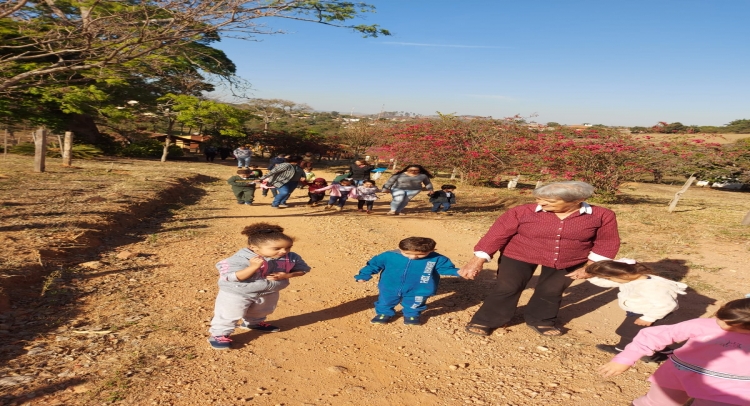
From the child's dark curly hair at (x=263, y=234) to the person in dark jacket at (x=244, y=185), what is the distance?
717 centimetres

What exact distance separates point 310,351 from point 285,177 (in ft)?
22.5

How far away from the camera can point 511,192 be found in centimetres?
1619

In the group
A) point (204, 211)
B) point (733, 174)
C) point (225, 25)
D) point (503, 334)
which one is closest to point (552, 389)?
point (503, 334)

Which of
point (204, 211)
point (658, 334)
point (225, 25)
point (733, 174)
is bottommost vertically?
point (204, 211)

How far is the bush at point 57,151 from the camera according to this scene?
1866 centimetres

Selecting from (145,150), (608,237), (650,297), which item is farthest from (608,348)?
(145,150)

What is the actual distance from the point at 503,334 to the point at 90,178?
1210 centimetres

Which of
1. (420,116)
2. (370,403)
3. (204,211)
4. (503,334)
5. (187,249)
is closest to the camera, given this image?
(370,403)

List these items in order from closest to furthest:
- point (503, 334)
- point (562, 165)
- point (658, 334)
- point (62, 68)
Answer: point (658, 334), point (503, 334), point (62, 68), point (562, 165)

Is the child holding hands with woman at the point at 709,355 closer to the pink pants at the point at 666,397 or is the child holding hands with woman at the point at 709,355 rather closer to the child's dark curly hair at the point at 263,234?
the pink pants at the point at 666,397

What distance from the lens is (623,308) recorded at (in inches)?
152

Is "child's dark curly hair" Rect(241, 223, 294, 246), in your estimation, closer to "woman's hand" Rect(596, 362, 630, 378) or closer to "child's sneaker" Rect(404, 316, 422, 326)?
"child's sneaker" Rect(404, 316, 422, 326)

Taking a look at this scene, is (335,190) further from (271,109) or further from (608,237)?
(271,109)

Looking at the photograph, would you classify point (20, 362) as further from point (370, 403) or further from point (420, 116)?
point (420, 116)
